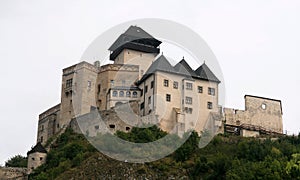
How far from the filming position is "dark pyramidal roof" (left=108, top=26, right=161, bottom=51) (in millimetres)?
93875

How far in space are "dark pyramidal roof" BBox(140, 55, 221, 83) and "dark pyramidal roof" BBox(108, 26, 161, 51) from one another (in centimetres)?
540

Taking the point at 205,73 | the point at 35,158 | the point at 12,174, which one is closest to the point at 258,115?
the point at 205,73

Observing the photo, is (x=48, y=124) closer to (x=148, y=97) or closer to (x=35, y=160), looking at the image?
(x=35, y=160)

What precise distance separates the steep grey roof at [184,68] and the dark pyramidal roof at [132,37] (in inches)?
239

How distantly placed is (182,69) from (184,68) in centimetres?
53

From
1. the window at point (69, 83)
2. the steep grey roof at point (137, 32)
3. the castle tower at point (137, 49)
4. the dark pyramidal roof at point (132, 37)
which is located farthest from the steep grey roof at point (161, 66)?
the window at point (69, 83)

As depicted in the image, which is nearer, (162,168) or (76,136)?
(162,168)

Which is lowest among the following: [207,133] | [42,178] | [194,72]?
[42,178]

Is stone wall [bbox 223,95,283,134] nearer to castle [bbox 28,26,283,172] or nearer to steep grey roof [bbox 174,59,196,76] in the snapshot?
castle [bbox 28,26,283,172]

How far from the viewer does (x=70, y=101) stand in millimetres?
91500

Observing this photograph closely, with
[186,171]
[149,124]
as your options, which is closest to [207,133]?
[149,124]

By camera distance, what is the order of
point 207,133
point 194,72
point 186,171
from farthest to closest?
point 194,72 < point 207,133 < point 186,171

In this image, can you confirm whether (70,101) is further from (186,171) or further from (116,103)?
(186,171)

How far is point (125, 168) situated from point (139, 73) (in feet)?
72.7
